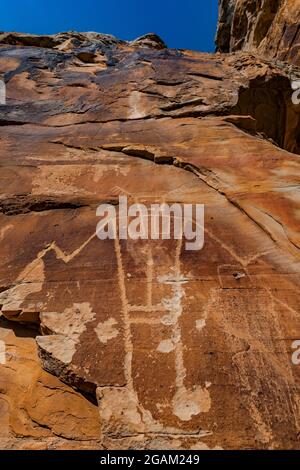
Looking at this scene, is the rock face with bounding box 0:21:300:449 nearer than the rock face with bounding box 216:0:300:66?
Yes

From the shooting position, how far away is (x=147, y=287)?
135 inches

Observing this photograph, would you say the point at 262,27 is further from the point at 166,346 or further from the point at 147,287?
the point at 166,346

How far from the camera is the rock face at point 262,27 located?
37.0ft

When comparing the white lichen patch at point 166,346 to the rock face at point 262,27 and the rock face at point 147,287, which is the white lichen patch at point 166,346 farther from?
the rock face at point 262,27

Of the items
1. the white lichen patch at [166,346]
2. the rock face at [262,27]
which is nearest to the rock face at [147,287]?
the white lichen patch at [166,346]

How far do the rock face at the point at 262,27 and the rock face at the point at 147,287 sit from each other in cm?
647

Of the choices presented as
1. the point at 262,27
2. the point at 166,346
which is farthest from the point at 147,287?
A: the point at 262,27

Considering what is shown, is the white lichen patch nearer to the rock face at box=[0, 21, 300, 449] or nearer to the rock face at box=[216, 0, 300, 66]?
the rock face at box=[0, 21, 300, 449]

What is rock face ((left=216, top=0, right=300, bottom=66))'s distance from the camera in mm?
11281

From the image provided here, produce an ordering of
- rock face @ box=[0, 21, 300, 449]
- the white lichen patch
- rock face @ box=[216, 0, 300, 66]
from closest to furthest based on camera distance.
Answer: rock face @ box=[0, 21, 300, 449] → the white lichen patch → rock face @ box=[216, 0, 300, 66]

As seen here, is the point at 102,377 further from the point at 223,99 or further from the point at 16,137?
the point at 223,99

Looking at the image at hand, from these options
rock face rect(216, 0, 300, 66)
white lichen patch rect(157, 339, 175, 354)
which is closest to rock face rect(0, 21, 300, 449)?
white lichen patch rect(157, 339, 175, 354)

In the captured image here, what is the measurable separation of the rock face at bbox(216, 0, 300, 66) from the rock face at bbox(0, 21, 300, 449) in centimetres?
647

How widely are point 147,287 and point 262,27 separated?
44.5 feet
